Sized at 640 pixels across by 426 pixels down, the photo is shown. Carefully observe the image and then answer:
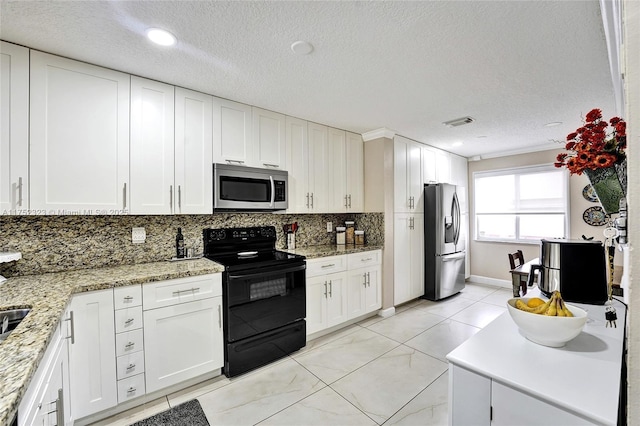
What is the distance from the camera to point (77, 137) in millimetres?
1943

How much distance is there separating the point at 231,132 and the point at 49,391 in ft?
6.93

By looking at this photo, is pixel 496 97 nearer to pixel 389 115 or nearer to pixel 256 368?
pixel 389 115

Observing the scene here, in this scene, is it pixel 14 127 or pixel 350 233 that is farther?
pixel 350 233

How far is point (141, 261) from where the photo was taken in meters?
2.41

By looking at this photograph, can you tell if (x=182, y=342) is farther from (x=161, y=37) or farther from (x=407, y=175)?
(x=407, y=175)

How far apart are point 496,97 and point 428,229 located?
2.13 m

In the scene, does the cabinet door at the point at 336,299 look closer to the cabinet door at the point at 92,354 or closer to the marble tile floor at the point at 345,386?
the marble tile floor at the point at 345,386

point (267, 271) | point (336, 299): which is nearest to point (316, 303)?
point (336, 299)

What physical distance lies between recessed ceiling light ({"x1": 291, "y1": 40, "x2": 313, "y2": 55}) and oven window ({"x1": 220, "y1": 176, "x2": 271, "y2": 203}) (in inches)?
49.0

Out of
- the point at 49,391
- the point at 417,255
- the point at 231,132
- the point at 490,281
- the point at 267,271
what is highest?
the point at 231,132

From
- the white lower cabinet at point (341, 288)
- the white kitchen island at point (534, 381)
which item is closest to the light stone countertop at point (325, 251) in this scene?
the white lower cabinet at point (341, 288)

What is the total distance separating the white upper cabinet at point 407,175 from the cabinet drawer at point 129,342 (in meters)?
3.04

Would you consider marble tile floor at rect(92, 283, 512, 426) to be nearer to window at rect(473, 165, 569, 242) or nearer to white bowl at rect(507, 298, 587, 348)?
white bowl at rect(507, 298, 587, 348)

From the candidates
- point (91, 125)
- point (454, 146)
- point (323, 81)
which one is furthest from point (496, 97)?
point (91, 125)
